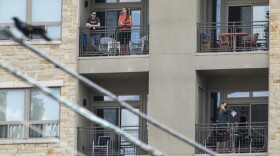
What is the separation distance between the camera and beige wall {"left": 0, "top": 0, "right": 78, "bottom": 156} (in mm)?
35719

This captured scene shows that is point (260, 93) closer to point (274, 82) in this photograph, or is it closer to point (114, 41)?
point (274, 82)

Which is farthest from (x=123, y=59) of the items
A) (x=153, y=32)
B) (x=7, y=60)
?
(x=7, y=60)

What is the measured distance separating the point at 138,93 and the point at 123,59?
182cm

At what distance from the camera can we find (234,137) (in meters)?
35.0

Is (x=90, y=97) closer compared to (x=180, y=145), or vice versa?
(x=180, y=145)

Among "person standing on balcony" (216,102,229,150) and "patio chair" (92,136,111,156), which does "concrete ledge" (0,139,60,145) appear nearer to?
"patio chair" (92,136,111,156)

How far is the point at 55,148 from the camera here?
117 feet

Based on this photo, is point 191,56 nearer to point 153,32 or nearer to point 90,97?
point 153,32

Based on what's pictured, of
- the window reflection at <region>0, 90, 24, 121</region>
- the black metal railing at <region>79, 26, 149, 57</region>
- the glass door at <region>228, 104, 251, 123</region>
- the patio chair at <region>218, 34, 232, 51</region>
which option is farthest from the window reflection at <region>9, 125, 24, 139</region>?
the patio chair at <region>218, 34, 232, 51</region>

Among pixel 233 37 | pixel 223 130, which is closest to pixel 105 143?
pixel 223 130

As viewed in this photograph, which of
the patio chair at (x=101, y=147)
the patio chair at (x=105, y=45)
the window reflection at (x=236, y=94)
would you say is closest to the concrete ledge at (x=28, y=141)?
the patio chair at (x=101, y=147)

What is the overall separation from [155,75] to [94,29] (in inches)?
97.7

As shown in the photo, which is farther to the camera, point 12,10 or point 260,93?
point 12,10

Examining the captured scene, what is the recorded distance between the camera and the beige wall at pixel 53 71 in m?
35.7
